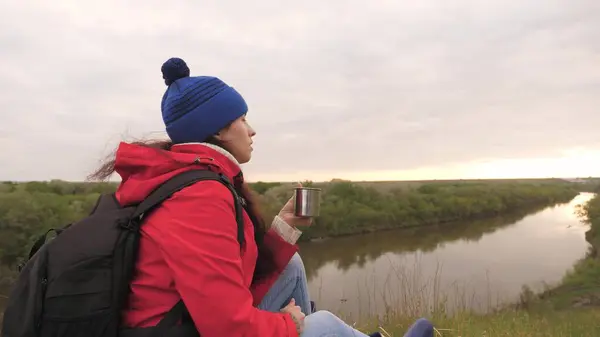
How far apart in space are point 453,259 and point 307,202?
15.4 meters

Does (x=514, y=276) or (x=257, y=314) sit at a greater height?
(x=257, y=314)

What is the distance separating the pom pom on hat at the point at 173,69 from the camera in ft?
4.99

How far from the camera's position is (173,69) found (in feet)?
5.02

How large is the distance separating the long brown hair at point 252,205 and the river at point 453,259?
9.09 ft

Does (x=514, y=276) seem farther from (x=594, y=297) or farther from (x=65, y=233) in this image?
(x=65, y=233)

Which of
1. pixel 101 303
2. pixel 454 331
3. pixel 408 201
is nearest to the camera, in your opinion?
pixel 101 303

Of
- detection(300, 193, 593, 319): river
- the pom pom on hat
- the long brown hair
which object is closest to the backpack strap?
the long brown hair

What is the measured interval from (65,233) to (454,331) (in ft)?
8.75

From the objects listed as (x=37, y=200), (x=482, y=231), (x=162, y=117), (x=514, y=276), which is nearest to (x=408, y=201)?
(x=482, y=231)

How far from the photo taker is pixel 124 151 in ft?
4.34

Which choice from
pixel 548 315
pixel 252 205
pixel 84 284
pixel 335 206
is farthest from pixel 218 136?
pixel 335 206

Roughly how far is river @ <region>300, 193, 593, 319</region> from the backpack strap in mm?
3285

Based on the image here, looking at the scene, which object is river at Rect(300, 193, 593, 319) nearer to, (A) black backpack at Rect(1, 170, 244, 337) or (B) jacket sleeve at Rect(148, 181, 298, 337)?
(B) jacket sleeve at Rect(148, 181, 298, 337)

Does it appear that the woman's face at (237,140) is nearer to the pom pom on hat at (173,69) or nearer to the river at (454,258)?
the pom pom on hat at (173,69)
